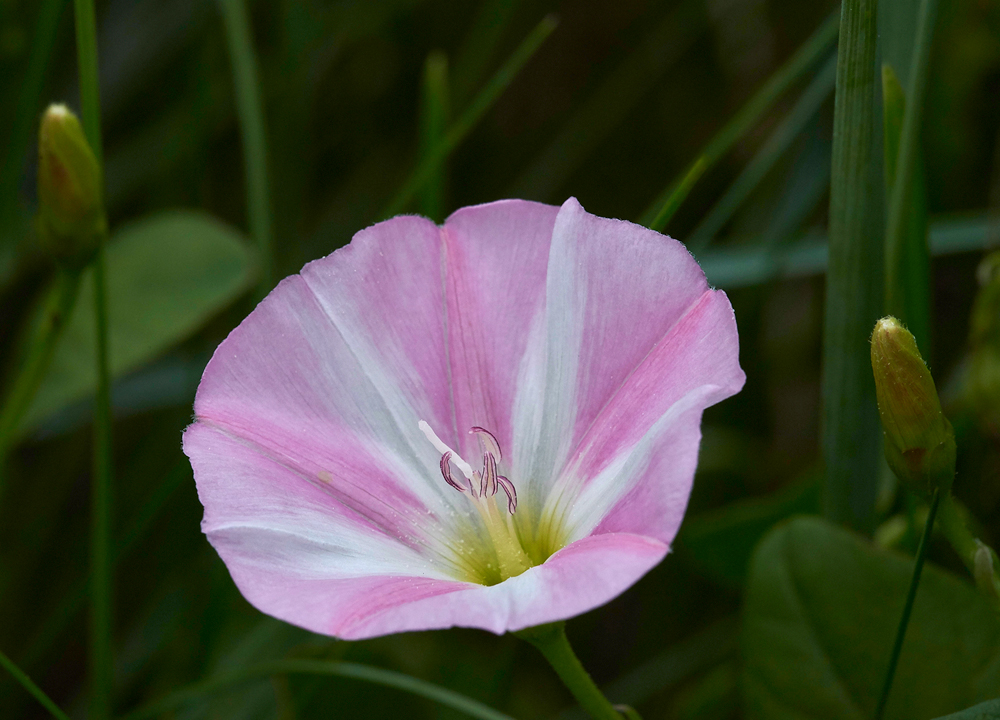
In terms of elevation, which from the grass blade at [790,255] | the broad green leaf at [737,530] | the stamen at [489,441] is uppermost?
the grass blade at [790,255]

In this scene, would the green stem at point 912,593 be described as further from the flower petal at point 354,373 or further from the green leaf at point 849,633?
the flower petal at point 354,373

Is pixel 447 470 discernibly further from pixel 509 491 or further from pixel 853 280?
pixel 853 280

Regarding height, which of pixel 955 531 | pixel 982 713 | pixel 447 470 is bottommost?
pixel 982 713

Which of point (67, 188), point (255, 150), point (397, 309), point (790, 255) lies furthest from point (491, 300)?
point (790, 255)

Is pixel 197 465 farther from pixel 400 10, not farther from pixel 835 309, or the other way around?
pixel 400 10

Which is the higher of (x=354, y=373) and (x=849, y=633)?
(x=354, y=373)

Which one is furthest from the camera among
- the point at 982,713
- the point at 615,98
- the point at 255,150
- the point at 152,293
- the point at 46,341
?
the point at 615,98

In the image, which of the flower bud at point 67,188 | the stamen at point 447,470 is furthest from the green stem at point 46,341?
the stamen at point 447,470
